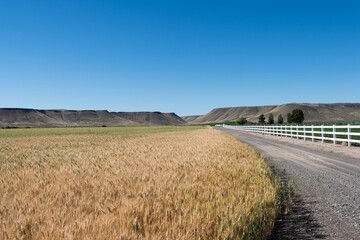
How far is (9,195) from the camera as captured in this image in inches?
157

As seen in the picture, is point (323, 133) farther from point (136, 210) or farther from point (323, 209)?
point (136, 210)

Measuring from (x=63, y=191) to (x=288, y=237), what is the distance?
3.31 meters

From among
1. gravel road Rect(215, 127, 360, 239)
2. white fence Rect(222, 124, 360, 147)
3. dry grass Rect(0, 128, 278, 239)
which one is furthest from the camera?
white fence Rect(222, 124, 360, 147)

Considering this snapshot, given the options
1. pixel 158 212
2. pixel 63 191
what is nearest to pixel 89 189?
pixel 63 191

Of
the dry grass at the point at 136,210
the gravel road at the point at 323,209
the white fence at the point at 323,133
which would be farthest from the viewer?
the white fence at the point at 323,133

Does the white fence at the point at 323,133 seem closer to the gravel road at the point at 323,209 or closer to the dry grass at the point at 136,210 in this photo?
the gravel road at the point at 323,209

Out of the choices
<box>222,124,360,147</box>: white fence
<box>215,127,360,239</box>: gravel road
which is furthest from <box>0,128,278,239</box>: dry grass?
<box>222,124,360,147</box>: white fence

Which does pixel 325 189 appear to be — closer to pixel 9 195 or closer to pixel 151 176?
pixel 151 176

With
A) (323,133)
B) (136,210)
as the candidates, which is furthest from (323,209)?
(323,133)

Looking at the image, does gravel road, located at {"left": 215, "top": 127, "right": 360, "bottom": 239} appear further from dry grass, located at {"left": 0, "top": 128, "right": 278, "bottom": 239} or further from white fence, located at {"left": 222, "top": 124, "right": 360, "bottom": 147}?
white fence, located at {"left": 222, "top": 124, "right": 360, "bottom": 147}

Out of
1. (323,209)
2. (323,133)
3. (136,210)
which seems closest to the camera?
(136,210)

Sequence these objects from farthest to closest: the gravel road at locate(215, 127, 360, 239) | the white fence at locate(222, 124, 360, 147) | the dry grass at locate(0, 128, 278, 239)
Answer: the white fence at locate(222, 124, 360, 147) < the gravel road at locate(215, 127, 360, 239) < the dry grass at locate(0, 128, 278, 239)

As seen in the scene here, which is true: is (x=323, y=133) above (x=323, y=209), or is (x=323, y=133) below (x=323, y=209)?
above

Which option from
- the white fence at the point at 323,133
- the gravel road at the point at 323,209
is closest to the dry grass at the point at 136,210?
the gravel road at the point at 323,209
